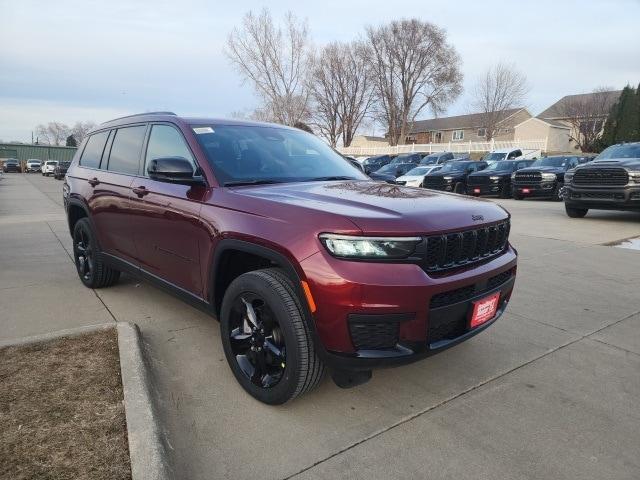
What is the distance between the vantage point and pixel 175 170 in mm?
2941

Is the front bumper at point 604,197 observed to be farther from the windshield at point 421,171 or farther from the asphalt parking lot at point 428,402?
the windshield at point 421,171

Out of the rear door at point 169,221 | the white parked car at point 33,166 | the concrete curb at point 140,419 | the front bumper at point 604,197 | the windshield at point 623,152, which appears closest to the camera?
the concrete curb at point 140,419

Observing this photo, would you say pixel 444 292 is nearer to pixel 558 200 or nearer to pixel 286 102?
pixel 558 200

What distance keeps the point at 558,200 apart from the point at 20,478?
1861 cm

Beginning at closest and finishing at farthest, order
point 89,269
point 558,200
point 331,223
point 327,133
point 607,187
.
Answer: point 331,223
point 89,269
point 607,187
point 558,200
point 327,133

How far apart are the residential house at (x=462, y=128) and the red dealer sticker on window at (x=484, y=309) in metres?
59.2

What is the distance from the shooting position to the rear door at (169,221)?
3.14 metres

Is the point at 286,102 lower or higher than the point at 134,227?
higher

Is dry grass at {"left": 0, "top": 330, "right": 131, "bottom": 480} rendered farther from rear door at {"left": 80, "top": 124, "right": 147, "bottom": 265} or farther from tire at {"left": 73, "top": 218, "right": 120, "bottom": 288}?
tire at {"left": 73, "top": 218, "right": 120, "bottom": 288}

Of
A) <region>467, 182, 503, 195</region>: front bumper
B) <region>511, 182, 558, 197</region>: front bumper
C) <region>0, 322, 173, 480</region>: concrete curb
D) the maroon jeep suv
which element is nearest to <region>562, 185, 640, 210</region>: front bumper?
<region>511, 182, 558, 197</region>: front bumper

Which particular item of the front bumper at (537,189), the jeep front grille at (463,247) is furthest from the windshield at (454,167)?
the jeep front grille at (463,247)

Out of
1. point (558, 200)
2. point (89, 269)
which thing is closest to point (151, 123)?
point (89, 269)

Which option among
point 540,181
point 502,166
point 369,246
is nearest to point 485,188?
point 502,166

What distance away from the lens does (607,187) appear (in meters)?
9.84
